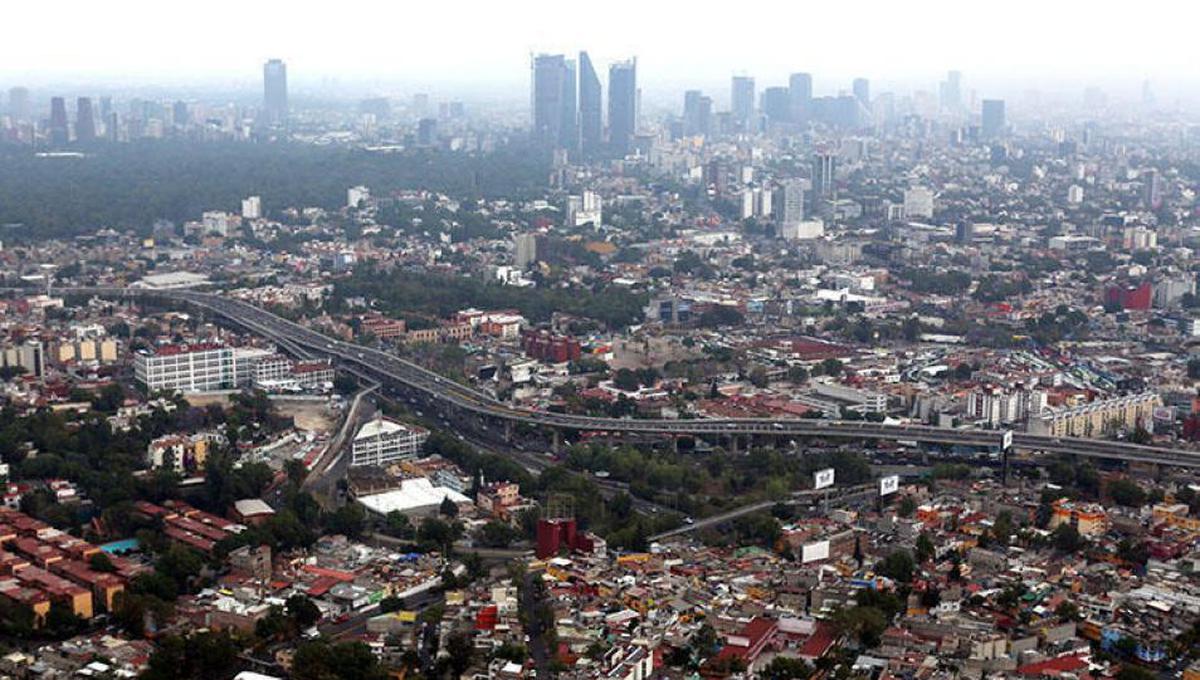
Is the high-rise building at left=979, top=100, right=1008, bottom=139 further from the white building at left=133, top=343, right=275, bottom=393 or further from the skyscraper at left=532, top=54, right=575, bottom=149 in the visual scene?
the white building at left=133, top=343, right=275, bottom=393

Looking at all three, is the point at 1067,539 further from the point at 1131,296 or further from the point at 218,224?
the point at 218,224

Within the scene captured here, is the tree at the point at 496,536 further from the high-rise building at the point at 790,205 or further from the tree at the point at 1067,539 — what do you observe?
the high-rise building at the point at 790,205

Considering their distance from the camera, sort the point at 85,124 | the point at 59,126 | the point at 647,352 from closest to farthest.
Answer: the point at 647,352 < the point at 59,126 < the point at 85,124

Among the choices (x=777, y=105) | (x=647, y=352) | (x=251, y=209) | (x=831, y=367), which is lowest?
(x=647, y=352)

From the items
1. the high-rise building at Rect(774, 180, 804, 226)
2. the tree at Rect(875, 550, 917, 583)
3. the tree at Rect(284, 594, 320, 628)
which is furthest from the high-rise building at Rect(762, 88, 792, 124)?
the tree at Rect(284, 594, 320, 628)

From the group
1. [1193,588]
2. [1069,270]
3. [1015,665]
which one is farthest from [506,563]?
[1069,270]

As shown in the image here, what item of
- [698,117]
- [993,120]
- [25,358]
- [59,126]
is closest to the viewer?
[25,358]

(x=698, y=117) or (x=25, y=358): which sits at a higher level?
(x=698, y=117)

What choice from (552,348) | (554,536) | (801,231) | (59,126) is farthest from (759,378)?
(59,126)
